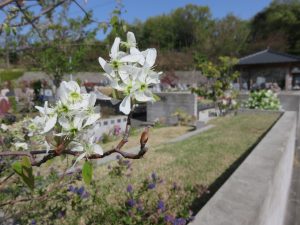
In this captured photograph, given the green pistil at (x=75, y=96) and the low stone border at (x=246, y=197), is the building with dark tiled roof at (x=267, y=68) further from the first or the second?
the green pistil at (x=75, y=96)

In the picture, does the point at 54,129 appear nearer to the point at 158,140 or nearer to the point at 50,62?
the point at 158,140

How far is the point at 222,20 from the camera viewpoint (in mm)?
41719

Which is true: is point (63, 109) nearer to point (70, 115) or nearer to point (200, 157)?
point (70, 115)

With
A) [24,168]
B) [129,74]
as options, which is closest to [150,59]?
[129,74]

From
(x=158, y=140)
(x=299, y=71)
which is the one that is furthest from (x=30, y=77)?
(x=158, y=140)

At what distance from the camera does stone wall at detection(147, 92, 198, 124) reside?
1154 centimetres

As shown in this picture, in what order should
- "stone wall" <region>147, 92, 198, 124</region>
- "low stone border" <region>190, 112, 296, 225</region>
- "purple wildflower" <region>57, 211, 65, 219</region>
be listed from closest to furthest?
"low stone border" <region>190, 112, 296, 225</region>, "purple wildflower" <region>57, 211, 65, 219</region>, "stone wall" <region>147, 92, 198, 124</region>

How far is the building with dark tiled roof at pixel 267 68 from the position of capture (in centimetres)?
2553

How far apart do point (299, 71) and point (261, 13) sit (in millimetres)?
24236

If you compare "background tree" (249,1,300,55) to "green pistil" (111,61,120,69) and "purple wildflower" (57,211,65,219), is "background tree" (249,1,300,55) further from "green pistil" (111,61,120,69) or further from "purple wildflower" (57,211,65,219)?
"green pistil" (111,61,120,69)

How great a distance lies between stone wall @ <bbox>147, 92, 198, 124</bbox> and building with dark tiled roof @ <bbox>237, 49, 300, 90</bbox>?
1483 cm

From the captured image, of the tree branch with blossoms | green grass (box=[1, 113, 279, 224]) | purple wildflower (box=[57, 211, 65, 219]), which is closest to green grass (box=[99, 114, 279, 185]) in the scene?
green grass (box=[1, 113, 279, 224])

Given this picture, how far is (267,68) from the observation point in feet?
90.1

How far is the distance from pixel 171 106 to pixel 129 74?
444 inches
